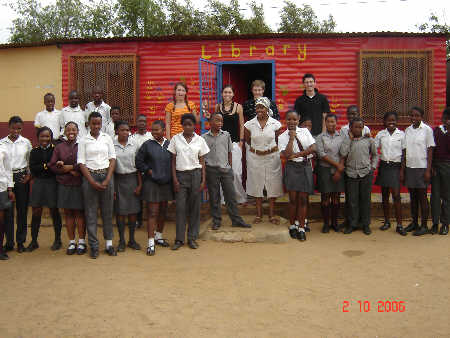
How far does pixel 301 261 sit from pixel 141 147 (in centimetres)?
216

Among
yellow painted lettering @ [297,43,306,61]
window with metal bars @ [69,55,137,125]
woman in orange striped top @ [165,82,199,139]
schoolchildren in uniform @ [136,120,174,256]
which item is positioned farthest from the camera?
window with metal bars @ [69,55,137,125]

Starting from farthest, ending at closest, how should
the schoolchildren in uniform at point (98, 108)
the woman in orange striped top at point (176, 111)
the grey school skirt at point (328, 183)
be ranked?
1. the schoolchildren in uniform at point (98, 108)
2. the woman in orange striped top at point (176, 111)
3. the grey school skirt at point (328, 183)

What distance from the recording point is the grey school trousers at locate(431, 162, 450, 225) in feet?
18.6

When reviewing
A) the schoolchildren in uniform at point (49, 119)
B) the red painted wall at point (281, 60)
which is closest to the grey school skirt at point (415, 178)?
the red painted wall at point (281, 60)

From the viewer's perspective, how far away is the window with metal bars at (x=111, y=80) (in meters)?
7.92

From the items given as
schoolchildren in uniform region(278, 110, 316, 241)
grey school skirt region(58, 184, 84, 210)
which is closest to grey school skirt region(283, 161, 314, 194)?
schoolchildren in uniform region(278, 110, 316, 241)

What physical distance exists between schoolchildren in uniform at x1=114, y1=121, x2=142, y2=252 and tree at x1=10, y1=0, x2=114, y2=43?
65.9 feet

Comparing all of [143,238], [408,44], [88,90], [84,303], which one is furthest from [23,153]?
[408,44]

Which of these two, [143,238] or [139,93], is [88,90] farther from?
[143,238]

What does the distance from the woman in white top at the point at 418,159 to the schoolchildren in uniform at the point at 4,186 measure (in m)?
4.74

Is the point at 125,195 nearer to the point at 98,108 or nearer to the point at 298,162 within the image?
the point at 298,162

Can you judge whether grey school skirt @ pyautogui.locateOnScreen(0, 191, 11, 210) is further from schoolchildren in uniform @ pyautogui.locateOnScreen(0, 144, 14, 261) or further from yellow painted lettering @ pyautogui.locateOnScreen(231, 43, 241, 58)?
yellow painted lettering @ pyautogui.locateOnScreen(231, 43, 241, 58)

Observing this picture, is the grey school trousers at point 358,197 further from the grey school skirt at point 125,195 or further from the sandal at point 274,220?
the grey school skirt at point 125,195
